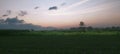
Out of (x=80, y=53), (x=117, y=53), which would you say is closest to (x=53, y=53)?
(x=80, y=53)

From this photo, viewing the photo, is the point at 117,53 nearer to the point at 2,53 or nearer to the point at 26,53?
the point at 26,53

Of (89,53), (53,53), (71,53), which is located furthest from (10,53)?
(89,53)

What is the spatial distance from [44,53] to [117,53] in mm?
5625

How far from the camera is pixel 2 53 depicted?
821 inches

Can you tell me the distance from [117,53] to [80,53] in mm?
2813

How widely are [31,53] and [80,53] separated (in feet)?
12.7

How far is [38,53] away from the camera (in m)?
20.7

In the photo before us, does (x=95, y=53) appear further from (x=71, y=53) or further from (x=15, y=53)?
(x=15, y=53)

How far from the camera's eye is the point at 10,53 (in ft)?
68.0

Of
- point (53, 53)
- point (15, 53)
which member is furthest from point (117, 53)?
point (15, 53)

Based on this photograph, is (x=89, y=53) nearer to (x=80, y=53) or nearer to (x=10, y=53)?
(x=80, y=53)

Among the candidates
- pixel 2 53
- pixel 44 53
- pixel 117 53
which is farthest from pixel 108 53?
pixel 2 53

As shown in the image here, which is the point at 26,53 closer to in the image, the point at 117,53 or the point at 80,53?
the point at 80,53

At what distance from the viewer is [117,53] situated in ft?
65.6
